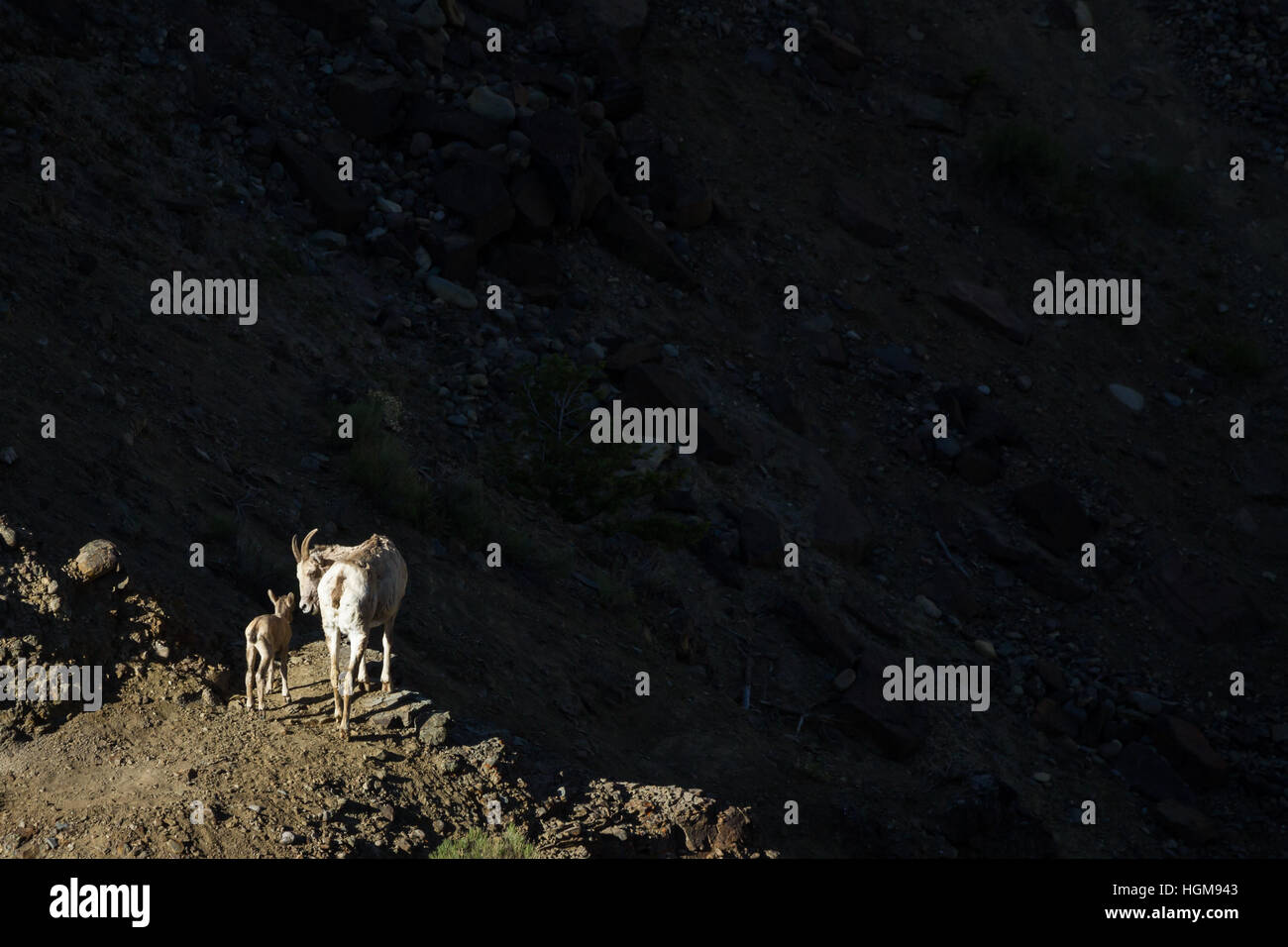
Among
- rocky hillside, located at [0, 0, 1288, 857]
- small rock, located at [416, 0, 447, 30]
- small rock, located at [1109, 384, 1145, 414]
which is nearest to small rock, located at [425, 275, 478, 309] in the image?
rocky hillside, located at [0, 0, 1288, 857]

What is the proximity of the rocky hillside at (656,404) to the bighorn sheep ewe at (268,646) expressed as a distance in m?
0.17

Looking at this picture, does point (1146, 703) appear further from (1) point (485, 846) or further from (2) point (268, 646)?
(2) point (268, 646)

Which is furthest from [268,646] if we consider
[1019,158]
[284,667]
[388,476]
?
[1019,158]

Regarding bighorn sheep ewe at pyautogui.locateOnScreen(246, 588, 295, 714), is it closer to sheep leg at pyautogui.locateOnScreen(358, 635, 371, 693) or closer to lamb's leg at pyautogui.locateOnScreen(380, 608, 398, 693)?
sheep leg at pyautogui.locateOnScreen(358, 635, 371, 693)

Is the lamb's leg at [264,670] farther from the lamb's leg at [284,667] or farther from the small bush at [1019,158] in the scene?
the small bush at [1019,158]

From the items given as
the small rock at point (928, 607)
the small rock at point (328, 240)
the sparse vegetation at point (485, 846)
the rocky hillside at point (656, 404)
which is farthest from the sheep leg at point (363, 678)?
the small rock at point (328, 240)

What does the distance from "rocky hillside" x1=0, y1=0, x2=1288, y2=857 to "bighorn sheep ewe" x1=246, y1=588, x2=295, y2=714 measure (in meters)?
0.17

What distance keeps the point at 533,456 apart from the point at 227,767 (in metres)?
7.24

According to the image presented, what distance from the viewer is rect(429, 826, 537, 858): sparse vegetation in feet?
23.0

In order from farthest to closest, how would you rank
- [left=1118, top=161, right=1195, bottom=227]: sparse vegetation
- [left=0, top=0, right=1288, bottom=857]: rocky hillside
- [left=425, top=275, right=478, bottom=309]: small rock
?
1. [left=1118, top=161, right=1195, bottom=227]: sparse vegetation
2. [left=425, top=275, right=478, bottom=309]: small rock
3. [left=0, top=0, right=1288, bottom=857]: rocky hillside

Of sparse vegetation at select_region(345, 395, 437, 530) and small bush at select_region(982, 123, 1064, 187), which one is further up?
small bush at select_region(982, 123, 1064, 187)

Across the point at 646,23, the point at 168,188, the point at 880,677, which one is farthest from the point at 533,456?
the point at 646,23

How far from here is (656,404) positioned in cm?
1523

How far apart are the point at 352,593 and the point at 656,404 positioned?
8073mm
